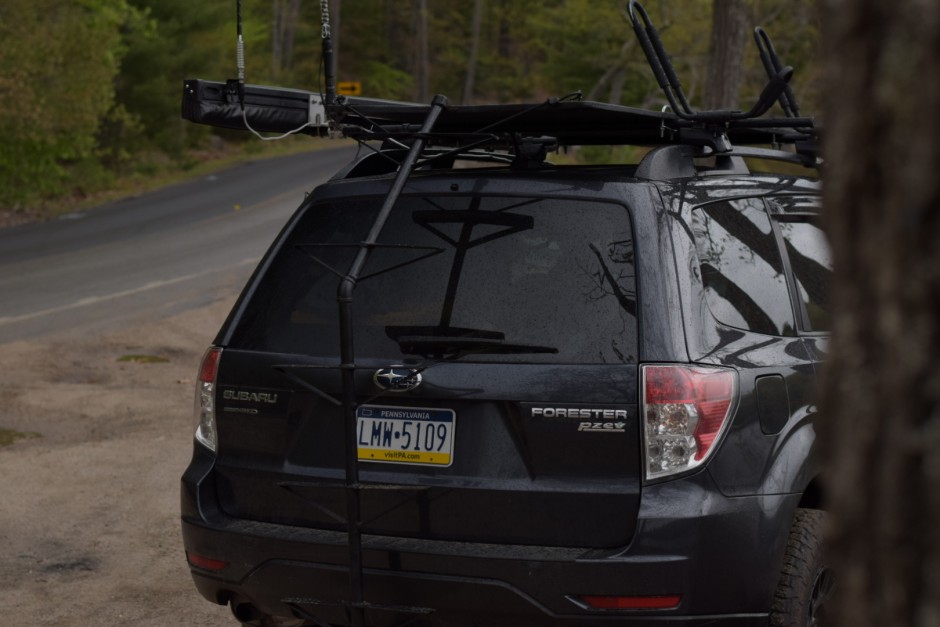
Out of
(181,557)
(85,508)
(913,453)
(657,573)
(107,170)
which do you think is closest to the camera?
(913,453)

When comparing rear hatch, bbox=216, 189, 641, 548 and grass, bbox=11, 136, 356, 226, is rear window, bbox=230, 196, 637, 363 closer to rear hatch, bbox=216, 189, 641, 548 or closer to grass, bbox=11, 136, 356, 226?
rear hatch, bbox=216, 189, 641, 548

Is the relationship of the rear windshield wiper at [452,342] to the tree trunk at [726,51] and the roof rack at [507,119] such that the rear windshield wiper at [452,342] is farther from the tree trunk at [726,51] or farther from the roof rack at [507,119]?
the tree trunk at [726,51]

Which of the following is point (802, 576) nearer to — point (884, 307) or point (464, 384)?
point (464, 384)

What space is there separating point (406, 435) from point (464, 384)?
26cm

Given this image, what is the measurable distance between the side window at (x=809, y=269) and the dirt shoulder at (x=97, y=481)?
110 inches

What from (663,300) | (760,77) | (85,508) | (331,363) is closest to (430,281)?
(331,363)

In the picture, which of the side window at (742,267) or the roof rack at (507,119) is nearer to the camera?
the side window at (742,267)

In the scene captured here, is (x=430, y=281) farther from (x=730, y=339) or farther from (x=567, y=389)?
(x=730, y=339)

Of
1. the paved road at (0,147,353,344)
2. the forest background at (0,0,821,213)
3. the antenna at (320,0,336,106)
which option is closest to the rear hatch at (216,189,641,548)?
the antenna at (320,0,336,106)

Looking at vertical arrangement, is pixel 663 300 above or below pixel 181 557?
above

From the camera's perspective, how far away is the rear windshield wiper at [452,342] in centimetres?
412

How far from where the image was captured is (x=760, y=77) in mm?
38062

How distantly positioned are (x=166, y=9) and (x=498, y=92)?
124 ft

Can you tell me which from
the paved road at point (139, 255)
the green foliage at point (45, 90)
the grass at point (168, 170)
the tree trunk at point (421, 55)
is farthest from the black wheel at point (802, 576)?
the tree trunk at point (421, 55)
